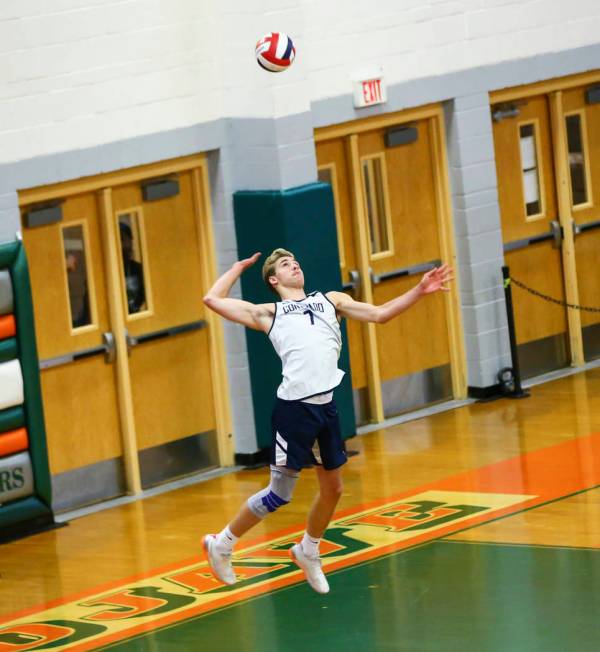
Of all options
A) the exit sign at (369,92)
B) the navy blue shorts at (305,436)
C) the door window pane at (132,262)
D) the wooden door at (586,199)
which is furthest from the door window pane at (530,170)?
the navy blue shorts at (305,436)

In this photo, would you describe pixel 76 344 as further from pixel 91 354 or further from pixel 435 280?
pixel 435 280

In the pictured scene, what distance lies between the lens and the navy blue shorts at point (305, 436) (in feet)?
26.7

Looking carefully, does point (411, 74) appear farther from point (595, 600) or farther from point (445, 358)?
point (595, 600)

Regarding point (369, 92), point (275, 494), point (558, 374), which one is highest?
point (369, 92)

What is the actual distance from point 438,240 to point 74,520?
4.19 metres

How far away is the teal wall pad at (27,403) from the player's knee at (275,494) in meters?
2.76

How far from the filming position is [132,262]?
38.3ft

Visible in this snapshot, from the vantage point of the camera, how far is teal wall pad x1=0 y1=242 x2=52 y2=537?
34.3ft

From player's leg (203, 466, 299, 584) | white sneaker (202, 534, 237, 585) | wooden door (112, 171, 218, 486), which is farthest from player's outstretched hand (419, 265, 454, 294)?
wooden door (112, 171, 218, 486)

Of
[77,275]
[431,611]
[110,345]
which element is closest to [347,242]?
[110,345]

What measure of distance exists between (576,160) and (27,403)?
6.10 m

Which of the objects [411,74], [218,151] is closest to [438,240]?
[411,74]

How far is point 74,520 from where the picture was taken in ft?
36.3

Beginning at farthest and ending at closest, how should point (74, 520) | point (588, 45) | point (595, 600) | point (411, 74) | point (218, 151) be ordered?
point (588, 45) → point (411, 74) → point (218, 151) → point (74, 520) → point (595, 600)
